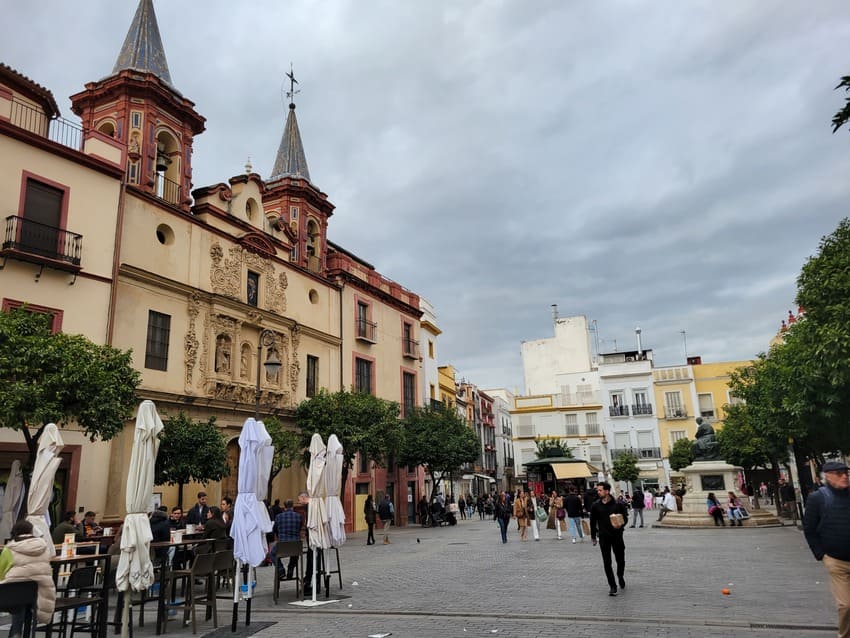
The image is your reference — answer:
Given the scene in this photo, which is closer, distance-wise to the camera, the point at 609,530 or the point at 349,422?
the point at 609,530

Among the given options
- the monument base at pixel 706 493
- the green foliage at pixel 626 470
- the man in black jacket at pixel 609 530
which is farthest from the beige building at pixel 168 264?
the green foliage at pixel 626 470

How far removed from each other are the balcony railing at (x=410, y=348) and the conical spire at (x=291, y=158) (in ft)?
37.3

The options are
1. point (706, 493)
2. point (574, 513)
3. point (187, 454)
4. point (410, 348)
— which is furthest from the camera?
point (410, 348)

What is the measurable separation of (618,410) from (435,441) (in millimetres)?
31489

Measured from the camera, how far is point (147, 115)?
77.7 feet

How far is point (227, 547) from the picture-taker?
11609 mm

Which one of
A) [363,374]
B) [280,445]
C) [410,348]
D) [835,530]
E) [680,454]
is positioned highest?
[410,348]

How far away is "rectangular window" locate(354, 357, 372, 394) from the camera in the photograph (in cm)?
3406

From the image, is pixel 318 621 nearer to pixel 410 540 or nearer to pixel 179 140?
pixel 410 540

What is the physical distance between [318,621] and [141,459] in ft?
11.4

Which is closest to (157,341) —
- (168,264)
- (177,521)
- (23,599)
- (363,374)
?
(168,264)

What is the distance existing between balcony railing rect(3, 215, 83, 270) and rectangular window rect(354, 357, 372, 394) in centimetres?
1701

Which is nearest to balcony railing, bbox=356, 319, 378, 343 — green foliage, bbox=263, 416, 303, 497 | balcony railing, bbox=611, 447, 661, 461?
green foliage, bbox=263, 416, 303, 497

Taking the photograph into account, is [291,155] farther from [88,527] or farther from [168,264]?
[88,527]
